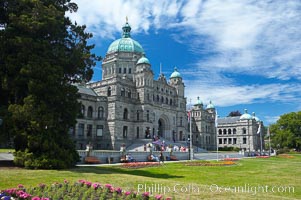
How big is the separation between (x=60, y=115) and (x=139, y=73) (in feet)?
129

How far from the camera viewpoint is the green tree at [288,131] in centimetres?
7712

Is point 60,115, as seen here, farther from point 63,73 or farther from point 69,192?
point 69,192

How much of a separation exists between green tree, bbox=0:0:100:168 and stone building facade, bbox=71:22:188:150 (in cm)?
3103

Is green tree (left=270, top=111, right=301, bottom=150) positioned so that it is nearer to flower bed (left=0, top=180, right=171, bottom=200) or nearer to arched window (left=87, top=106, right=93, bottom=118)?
arched window (left=87, top=106, right=93, bottom=118)

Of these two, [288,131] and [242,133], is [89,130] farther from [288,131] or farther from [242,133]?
[242,133]

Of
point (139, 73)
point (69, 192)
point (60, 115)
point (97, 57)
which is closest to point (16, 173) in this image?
point (60, 115)

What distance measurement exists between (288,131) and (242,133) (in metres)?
20.2

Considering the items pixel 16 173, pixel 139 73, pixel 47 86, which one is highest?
pixel 139 73

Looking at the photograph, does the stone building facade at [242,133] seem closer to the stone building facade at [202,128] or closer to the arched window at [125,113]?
the stone building facade at [202,128]

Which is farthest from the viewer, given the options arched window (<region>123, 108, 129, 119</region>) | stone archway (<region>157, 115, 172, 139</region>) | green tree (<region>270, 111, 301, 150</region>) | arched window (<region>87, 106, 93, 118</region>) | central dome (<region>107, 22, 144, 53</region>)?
green tree (<region>270, 111, 301, 150</region>)

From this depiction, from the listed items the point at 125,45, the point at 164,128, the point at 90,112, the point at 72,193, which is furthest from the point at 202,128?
the point at 72,193

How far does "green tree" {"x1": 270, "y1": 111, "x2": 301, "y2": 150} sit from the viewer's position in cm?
7712

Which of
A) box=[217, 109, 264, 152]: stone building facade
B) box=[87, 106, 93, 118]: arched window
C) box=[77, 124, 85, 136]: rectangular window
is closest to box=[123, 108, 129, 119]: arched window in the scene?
box=[87, 106, 93, 118]: arched window

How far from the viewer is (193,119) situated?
8944 cm
